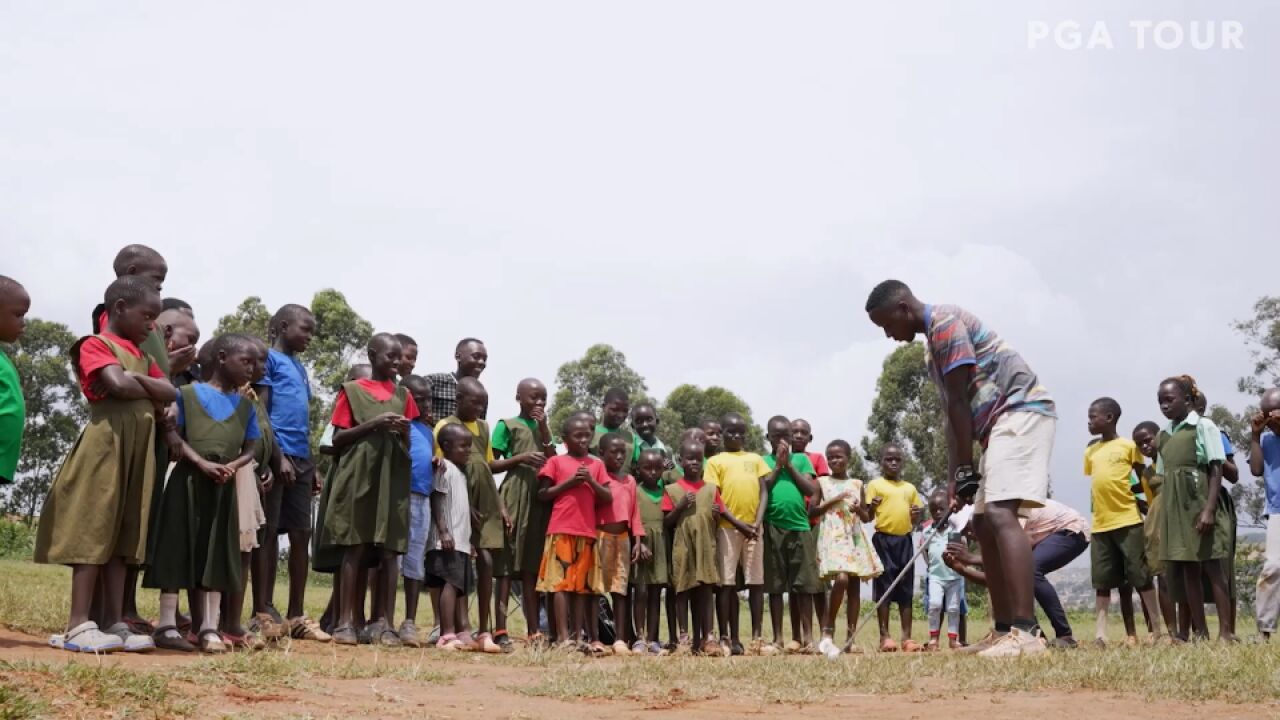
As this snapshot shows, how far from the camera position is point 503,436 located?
8.98 metres

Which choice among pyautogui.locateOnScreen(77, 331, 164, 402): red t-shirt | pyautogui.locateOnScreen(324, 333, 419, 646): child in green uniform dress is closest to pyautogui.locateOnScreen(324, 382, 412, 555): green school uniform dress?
pyautogui.locateOnScreen(324, 333, 419, 646): child in green uniform dress

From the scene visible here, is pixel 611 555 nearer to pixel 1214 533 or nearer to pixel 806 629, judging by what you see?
pixel 806 629

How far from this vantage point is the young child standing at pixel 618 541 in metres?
8.54

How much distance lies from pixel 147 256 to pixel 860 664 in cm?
459

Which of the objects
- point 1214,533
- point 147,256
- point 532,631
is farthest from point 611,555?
point 1214,533

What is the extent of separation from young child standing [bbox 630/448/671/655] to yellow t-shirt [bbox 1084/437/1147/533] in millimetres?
3620

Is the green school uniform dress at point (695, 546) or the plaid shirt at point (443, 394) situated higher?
the plaid shirt at point (443, 394)

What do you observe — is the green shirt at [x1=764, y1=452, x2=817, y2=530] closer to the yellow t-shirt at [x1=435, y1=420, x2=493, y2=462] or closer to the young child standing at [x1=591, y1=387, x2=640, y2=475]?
the young child standing at [x1=591, y1=387, x2=640, y2=475]

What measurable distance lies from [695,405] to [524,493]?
89.9 feet

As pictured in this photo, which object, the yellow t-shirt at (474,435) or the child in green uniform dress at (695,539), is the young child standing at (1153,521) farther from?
the yellow t-shirt at (474,435)

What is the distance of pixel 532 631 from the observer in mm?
Answer: 9047

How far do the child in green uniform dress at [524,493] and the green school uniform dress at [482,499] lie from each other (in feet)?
0.55

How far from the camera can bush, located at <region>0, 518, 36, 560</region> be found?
2172 centimetres

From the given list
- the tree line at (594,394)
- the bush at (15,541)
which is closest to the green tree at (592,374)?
the tree line at (594,394)
